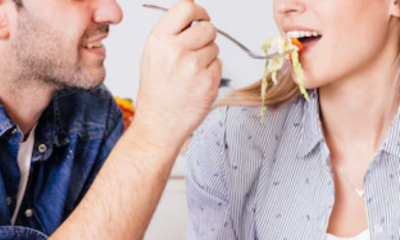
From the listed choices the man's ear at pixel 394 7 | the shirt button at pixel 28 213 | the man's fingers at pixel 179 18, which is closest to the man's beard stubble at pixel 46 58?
the shirt button at pixel 28 213

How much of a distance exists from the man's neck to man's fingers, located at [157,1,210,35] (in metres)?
0.51

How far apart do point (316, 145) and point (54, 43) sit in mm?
651

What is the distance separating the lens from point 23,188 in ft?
4.90

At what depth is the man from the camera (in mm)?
1058

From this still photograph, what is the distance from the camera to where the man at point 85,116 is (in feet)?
3.47

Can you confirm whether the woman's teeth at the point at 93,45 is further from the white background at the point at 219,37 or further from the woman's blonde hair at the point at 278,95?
the white background at the point at 219,37

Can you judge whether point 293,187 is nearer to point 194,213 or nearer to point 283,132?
point 283,132

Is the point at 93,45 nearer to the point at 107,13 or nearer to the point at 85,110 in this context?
the point at 107,13

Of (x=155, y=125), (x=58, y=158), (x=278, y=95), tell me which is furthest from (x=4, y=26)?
(x=278, y=95)

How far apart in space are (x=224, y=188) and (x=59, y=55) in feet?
1.64

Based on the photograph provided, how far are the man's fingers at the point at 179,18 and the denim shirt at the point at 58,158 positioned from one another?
527mm

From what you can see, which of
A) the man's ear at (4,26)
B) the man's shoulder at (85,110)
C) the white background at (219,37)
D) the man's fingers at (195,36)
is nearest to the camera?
the man's fingers at (195,36)

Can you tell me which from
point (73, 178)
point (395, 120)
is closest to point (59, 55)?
point (73, 178)

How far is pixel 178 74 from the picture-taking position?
3.44ft
